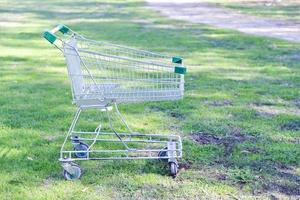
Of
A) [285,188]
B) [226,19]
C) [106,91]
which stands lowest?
[285,188]

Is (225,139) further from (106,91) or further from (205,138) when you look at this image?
(106,91)

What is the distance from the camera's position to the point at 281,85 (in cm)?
769

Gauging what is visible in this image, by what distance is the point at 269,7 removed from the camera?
63.4 feet

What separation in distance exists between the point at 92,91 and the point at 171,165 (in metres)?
0.94

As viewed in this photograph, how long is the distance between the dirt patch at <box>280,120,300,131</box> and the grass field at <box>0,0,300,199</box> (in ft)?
0.04

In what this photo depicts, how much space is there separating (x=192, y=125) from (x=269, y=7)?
47.5 ft

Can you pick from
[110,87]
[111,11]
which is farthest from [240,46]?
[111,11]

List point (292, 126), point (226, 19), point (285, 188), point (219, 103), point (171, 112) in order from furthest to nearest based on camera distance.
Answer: point (226, 19), point (219, 103), point (171, 112), point (292, 126), point (285, 188)

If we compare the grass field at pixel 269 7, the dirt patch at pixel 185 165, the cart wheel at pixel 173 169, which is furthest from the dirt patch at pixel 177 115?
the grass field at pixel 269 7

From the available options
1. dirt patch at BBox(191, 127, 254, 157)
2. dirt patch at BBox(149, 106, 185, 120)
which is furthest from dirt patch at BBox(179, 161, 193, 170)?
dirt patch at BBox(149, 106, 185, 120)

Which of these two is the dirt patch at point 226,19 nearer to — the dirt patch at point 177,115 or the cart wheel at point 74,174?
the dirt patch at point 177,115

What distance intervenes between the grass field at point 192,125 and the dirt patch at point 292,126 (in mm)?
11

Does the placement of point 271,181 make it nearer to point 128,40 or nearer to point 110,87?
point 110,87

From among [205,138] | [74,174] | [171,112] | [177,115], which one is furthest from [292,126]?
[74,174]
